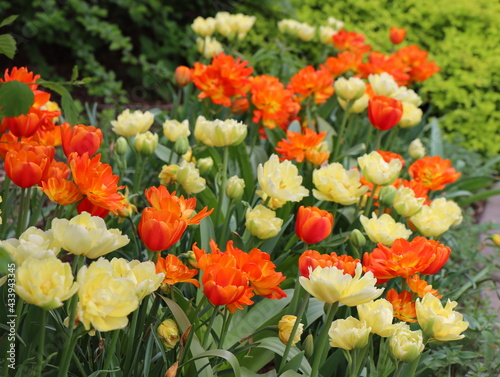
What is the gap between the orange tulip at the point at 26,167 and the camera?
121 centimetres

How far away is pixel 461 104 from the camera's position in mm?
4176

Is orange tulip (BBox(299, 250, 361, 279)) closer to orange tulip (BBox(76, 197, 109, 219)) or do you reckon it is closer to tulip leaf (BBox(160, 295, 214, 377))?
tulip leaf (BBox(160, 295, 214, 377))

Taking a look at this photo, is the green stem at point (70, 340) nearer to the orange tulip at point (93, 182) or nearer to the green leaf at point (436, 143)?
the orange tulip at point (93, 182)

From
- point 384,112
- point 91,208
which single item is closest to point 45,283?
point 91,208

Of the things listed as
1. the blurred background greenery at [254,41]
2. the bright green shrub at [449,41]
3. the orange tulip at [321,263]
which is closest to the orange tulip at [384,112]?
the orange tulip at [321,263]

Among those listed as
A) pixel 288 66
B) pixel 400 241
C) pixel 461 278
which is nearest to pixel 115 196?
pixel 400 241

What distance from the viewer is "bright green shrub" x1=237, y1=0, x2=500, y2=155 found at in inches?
159

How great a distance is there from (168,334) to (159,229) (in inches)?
8.7

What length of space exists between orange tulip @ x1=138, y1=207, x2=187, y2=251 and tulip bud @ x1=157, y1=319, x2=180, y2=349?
175 mm

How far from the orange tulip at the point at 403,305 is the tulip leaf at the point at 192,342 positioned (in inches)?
16.4

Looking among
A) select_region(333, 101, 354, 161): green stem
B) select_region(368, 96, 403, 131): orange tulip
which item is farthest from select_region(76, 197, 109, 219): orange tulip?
select_region(333, 101, 354, 161): green stem

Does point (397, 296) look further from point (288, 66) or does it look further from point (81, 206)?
point (288, 66)

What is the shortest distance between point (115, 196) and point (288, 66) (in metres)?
2.53

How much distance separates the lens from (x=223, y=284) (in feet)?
3.50
